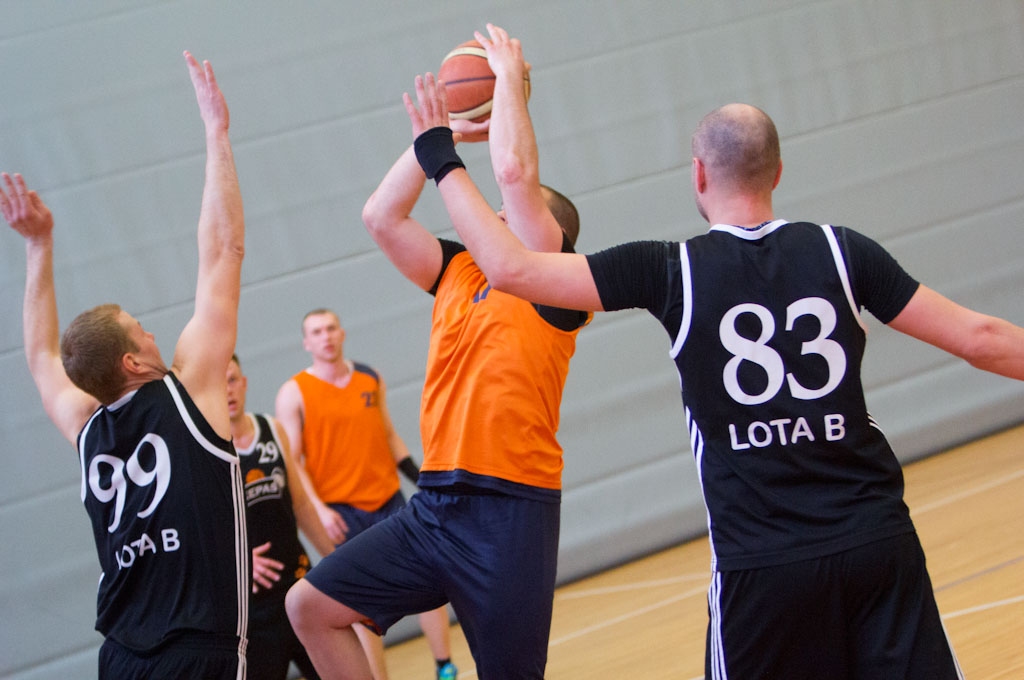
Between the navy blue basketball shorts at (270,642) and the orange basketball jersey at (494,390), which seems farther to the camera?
the navy blue basketball shorts at (270,642)

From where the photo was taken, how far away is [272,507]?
413 centimetres

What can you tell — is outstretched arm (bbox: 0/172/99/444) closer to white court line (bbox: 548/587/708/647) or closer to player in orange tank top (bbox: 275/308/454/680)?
player in orange tank top (bbox: 275/308/454/680)

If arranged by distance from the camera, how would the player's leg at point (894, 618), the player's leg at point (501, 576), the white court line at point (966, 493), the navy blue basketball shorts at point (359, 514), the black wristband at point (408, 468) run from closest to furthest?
the player's leg at point (894, 618) → the player's leg at point (501, 576) → the black wristband at point (408, 468) → the navy blue basketball shorts at point (359, 514) → the white court line at point (966, 493)

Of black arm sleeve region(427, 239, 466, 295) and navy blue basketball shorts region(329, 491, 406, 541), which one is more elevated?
black arm sleeve region(427, 239, 466, 295)

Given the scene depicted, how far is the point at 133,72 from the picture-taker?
5812 millimetres

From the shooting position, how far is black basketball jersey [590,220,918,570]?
198 centimetres

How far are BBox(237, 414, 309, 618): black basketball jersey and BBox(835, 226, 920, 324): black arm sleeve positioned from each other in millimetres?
2690

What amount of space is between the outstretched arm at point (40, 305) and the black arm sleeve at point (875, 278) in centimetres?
214

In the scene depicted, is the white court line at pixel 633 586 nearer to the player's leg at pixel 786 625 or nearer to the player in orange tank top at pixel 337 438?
the player in orange tank top at pixel 337 438

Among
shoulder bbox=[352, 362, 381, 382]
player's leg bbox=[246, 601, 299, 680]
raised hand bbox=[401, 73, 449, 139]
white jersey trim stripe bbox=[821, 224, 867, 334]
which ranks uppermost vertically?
raised hand bbox=[401, 73, 449, 139]

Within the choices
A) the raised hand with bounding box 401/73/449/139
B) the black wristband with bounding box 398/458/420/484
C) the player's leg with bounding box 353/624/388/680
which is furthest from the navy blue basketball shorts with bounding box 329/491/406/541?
the raised hand with bounding box 401/73/449/139

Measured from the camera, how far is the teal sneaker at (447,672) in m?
4.57

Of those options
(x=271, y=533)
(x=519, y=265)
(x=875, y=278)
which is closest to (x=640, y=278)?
(x=519, y=265)

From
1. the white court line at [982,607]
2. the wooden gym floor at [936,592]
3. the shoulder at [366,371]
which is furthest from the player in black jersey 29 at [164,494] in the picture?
the white court line at [982,607]
